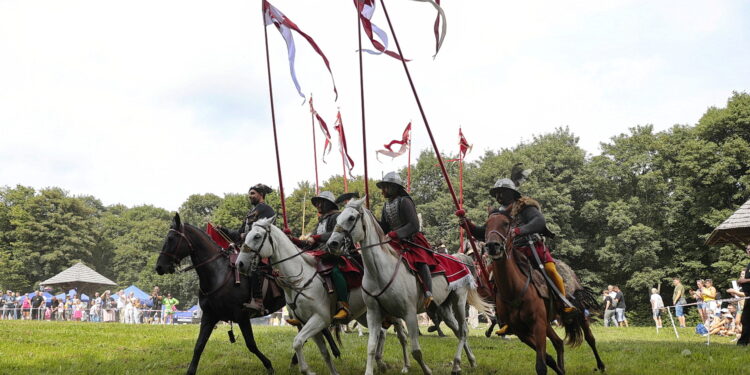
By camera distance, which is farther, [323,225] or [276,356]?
[276,356]

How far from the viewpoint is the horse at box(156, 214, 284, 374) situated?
10.8 m

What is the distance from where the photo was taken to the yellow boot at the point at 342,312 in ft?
33.3

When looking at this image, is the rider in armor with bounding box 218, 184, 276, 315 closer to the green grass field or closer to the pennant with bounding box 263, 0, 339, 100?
the green grass field

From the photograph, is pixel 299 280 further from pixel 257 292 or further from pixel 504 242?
pixel 504 242

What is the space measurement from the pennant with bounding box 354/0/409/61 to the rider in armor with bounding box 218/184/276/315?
363cm

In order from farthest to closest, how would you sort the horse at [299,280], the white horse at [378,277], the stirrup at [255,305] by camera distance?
the stirrup at [255,305] → the horse at [299,280] → the white horse at [378,277]

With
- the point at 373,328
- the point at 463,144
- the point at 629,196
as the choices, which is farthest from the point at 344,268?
the point at 629,196

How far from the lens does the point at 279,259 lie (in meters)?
10.4

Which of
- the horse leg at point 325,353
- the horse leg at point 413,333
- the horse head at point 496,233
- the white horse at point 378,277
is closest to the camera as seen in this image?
the horse head at point 496,233

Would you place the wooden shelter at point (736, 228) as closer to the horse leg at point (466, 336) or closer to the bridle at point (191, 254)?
the horse leg at point (466, 336)

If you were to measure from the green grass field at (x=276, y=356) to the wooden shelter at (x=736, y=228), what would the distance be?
325 inches

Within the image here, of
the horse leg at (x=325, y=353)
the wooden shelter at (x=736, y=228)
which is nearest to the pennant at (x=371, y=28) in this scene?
the horse leg at (x=325, y=353)

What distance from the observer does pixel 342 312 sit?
10.2 metres

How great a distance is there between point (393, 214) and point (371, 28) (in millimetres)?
3901
